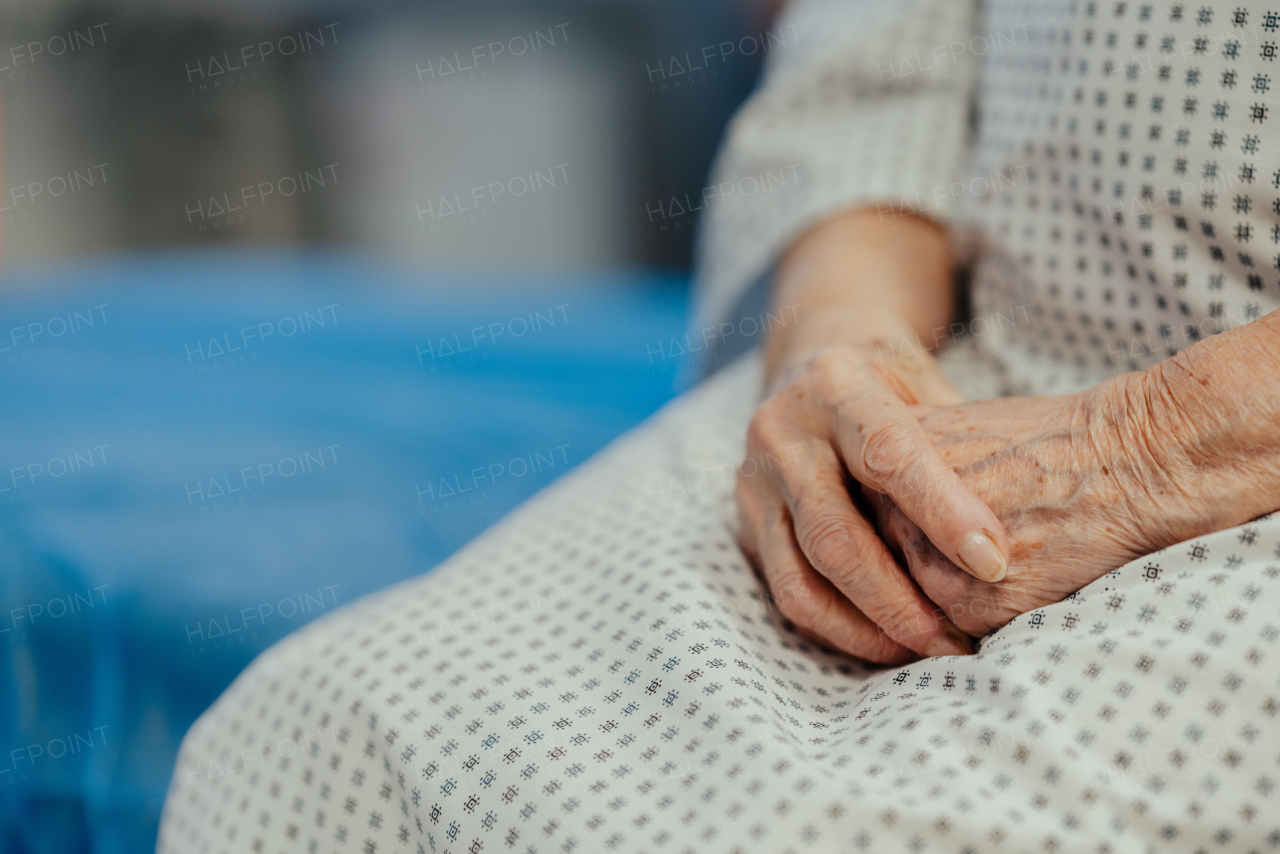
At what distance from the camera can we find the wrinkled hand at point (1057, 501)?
0.33m

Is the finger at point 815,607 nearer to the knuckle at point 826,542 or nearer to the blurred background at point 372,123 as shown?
the knuckle at point 826,542

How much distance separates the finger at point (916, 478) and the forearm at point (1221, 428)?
0.06 m

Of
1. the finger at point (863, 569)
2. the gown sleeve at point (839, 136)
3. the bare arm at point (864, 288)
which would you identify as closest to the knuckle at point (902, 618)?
the finger at point (863, 569)

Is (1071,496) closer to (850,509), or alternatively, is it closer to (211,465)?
(850,509)

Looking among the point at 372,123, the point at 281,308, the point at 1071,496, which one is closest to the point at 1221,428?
the point at 1071,496

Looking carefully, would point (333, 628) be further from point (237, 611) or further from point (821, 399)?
point (821, 399)

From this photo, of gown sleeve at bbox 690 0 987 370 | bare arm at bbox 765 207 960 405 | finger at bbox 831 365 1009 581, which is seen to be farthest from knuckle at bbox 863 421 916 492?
gown sleeve at bbox 690 0 987 370

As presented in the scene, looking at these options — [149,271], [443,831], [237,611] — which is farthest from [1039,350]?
[149,271]

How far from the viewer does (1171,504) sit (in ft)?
1.07

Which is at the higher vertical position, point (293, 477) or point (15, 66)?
point (15, 66)

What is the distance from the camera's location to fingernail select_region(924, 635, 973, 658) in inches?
14.2

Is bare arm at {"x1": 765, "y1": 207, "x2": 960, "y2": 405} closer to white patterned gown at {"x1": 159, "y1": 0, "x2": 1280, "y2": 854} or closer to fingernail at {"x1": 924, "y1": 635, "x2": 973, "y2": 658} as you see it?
white patterned gown at {"x1": 159, "y1": 0, "x2": 1280, "y2": 854}

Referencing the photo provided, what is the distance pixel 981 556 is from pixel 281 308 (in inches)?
39.5

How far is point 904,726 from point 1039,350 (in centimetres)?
28
